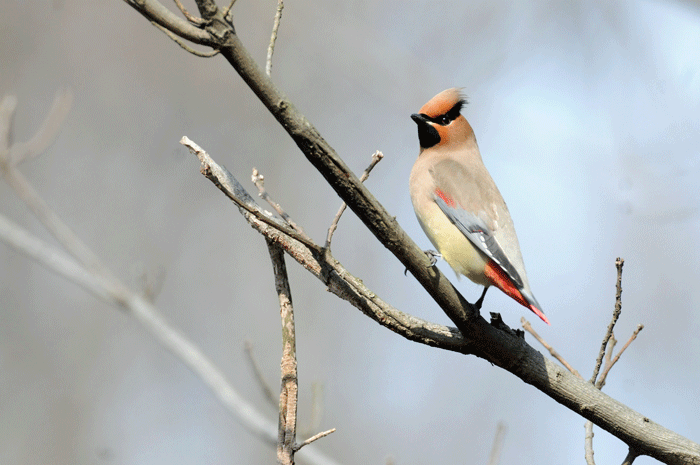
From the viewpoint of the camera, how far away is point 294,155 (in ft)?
28.9

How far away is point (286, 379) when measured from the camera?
2.25m

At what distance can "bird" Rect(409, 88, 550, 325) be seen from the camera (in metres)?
2.83

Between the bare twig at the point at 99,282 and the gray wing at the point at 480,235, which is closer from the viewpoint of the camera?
the gray wing at the point at 480,235

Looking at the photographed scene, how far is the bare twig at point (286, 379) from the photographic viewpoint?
7.07 feet

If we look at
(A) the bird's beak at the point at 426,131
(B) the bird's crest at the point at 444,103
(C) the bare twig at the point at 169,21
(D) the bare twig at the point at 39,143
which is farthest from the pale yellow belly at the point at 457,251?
(D) the bare twig at the point at 39,143

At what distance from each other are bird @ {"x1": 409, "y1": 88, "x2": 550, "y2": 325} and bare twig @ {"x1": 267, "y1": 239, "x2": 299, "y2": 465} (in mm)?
555

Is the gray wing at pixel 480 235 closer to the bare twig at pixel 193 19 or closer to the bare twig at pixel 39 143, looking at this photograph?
the bare twig at pixel 193 19

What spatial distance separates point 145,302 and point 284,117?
1828mm

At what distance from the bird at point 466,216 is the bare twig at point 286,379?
1.82ft

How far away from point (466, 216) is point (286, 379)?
1.14 metres

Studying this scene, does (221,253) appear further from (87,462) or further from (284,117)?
(284,117)

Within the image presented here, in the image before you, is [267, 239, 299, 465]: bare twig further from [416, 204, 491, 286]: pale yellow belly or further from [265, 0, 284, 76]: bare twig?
[416, 204, 491, 286]: pale yellow belly

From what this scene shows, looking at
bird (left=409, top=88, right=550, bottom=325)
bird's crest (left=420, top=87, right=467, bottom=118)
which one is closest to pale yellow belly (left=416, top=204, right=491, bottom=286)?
bird (left=409, top=88, right=550, bottom=325)

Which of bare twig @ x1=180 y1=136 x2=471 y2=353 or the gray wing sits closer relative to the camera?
bare twig @ x1=180 y1=136 x2=471 y2=353
